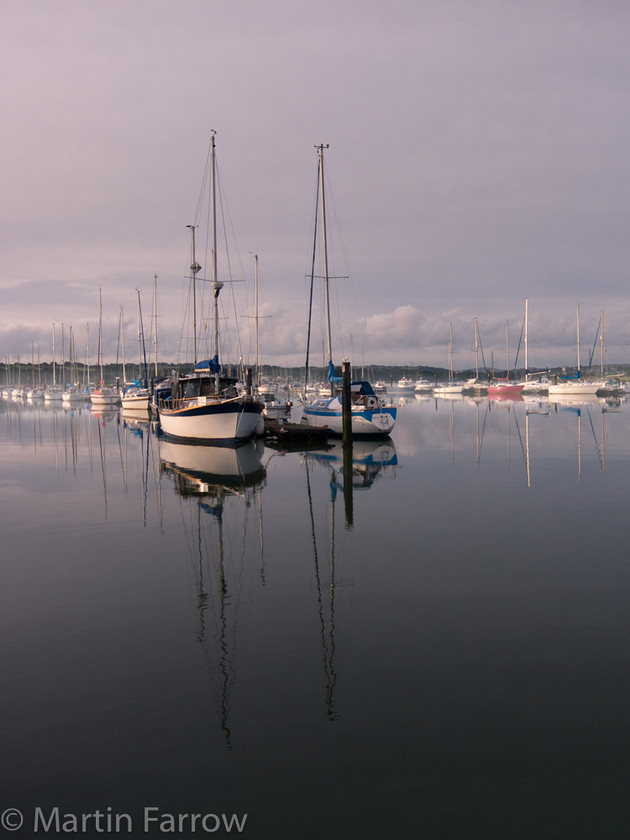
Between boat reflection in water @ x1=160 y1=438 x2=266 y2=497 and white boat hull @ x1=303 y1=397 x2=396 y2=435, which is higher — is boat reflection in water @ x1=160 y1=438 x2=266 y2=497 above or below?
below

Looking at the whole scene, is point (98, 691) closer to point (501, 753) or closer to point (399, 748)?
point (399, 748)

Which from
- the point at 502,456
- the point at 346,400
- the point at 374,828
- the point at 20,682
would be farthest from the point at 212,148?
the point at 374,828

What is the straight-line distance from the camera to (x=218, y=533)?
→ 14.2 metres

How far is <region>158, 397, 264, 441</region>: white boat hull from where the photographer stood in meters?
30.6

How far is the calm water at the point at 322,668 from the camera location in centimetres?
521

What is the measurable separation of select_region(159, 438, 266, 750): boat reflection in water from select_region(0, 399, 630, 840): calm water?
0.07 m

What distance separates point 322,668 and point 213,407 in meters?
23.9

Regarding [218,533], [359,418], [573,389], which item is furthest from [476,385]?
[218,533]

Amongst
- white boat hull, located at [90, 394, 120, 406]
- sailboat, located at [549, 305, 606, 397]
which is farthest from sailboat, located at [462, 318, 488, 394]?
white boat hull, located at [90, 394, 120, 406]

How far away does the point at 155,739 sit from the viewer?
19.8 ft

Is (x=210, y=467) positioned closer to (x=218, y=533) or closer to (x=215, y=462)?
(x=215, y=462)

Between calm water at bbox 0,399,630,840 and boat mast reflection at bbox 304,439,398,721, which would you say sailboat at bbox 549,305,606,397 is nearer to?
boat mast reflection at bbox 304,439,398,721

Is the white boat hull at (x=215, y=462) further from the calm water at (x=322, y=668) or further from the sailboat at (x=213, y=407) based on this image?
the calm water at (x=322, y=668)

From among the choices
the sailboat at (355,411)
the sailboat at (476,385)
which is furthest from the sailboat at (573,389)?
the sailboat at (355,411)
